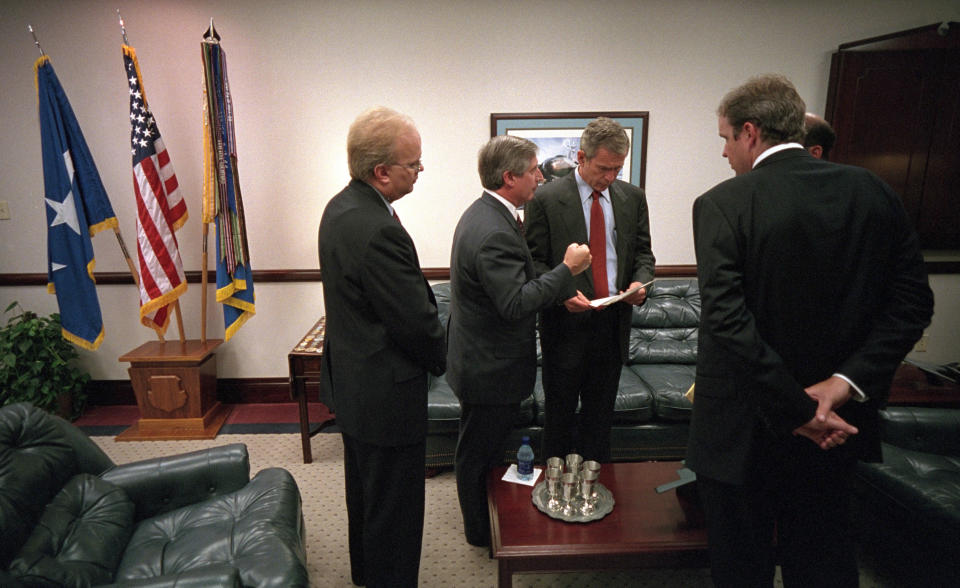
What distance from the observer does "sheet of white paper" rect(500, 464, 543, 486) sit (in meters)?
1.97

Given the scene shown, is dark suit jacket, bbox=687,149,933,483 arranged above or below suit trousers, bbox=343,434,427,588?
above

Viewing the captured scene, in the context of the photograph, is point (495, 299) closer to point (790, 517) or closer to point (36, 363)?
point (790, 517)

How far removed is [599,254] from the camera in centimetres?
221

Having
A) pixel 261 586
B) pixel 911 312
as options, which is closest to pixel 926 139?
pixel 911 312

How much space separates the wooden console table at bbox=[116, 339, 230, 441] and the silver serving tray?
→ 2.33 metres

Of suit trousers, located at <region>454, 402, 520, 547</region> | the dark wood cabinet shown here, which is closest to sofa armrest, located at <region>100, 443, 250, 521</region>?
suit trousers, located at <region>454, 402, 520, 547</region>

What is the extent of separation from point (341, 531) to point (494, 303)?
4.46ft

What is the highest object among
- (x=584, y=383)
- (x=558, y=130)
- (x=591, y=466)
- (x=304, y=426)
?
(x=558, y=130)

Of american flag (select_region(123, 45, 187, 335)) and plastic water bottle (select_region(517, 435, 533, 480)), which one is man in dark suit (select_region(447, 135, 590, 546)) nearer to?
plastic water bottle (select_region(517, 435, 533, 480))

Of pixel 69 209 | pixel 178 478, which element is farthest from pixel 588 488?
pixel 69 209

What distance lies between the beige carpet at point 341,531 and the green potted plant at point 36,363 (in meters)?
0.45

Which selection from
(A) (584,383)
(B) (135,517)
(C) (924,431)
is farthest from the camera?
(A) (584,383)

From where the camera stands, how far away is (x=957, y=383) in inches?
108

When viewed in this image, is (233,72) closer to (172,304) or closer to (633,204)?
(172,304)
